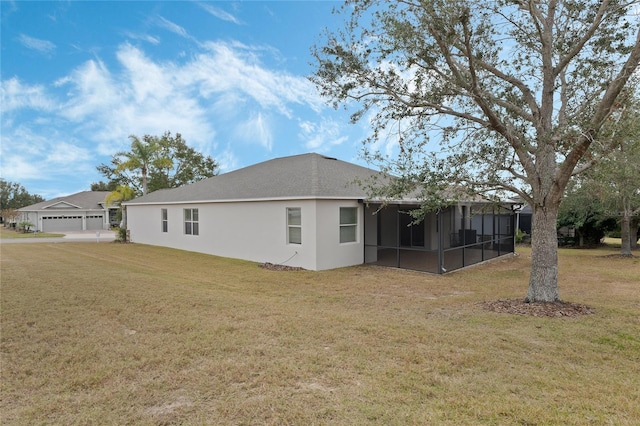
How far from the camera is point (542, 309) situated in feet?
23.0

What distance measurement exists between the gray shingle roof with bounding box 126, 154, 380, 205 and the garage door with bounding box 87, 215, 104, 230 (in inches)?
894

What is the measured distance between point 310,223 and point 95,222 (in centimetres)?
3679

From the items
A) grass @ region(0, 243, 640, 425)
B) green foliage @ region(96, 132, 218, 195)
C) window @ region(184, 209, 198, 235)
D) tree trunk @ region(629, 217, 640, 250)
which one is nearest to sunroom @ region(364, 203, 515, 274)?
grass @ region(0, 243, 640, 425)

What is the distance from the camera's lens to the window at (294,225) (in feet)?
42.8

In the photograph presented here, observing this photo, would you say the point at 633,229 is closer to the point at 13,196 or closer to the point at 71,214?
the point at 71,214

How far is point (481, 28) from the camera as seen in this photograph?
744cm

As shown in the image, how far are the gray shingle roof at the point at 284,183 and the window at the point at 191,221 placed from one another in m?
0.68

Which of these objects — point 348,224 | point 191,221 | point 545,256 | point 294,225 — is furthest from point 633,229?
point 191,221

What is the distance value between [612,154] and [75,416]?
347 inches

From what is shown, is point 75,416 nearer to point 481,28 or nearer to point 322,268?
point 481,28

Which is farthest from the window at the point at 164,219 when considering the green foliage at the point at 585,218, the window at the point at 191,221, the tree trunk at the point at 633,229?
the tree trunk at the point at 633,229

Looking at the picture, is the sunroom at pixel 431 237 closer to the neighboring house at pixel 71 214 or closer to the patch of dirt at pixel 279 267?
the patch of dirt at pixel 279 267

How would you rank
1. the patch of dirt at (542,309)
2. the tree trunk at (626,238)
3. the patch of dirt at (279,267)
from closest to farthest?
the patch of dirt at (542,309)
the patch of dirt at (279,267)
the tree trunk at (626,238)

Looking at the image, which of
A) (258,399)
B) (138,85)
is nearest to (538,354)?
(258,399)
